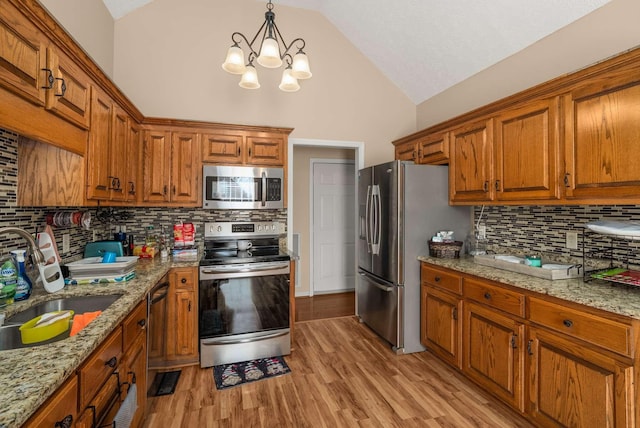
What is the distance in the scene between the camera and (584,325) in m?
1.59

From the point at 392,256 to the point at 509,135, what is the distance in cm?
136

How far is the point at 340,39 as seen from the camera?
12.5ft

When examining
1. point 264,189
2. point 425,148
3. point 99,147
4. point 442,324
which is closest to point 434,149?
point 425,148

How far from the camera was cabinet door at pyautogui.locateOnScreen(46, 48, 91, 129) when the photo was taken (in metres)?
1.36

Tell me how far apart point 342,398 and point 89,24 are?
363 centimetres

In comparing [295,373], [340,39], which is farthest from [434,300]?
[340,39]

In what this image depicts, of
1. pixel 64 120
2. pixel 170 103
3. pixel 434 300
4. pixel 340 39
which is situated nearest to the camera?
pixel 64 120

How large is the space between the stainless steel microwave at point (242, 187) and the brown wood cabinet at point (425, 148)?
1.42 metres

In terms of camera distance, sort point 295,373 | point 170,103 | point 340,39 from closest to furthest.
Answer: point 295,373, point 170,103, point 340,39

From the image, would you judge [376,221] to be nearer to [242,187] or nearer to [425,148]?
[425,148]

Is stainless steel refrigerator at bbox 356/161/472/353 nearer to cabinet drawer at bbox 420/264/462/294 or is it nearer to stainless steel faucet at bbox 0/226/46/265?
cabinet drawer at bbox 420/264/462/294

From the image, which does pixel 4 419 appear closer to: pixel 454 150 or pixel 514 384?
pixel 514 384

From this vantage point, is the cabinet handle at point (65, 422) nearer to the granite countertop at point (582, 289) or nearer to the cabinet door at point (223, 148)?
the granite countertop at point (582, 289)

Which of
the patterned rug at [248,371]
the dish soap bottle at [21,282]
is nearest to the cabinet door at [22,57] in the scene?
the dish soap bottle at [21,282]
